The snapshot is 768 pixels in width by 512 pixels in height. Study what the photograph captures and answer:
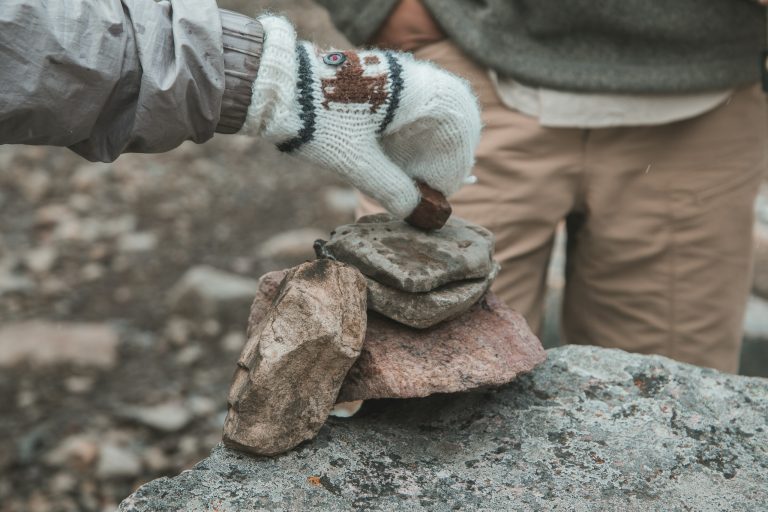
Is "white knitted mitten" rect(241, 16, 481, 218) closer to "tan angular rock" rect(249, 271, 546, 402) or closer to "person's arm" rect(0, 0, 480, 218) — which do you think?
"person's arm" rect(0, 0, 480, 218)

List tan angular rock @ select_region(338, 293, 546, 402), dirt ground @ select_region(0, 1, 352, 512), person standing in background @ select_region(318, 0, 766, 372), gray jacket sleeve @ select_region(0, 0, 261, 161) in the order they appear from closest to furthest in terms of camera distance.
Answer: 1. gray jacket sleeve @ select_region(0, 0, 261, 161)
2. tan angular rock @ select_region(338, 293, 546, 402)
3. person standing in background @ select_region(318, 0, 766, 372)
4. dirt ground @ select_region(0, 1, 352, 512)

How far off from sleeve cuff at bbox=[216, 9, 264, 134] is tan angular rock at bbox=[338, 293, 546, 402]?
0.49m

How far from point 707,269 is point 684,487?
3.19 ft

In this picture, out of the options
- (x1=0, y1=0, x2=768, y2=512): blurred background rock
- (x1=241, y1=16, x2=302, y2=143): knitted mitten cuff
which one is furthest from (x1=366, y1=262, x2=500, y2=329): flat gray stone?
(x1=0, y1=0, x2=768, y2=512): blurred background rock

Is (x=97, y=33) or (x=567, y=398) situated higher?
(x=97, y=33)

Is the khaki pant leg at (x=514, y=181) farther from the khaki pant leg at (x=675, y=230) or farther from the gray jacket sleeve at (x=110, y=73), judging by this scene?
the gray jacket sleeve at (x=110, y=73)

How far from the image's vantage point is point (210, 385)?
359cm

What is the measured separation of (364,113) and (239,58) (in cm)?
25

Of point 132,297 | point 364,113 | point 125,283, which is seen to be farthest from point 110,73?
point 125,283

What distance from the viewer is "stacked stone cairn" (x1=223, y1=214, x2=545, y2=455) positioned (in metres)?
1.53

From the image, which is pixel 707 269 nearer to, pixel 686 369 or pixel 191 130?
pixel 686 369

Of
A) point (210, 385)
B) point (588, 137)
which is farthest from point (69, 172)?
point (588, 137)

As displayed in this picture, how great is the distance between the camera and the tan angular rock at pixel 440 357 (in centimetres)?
163

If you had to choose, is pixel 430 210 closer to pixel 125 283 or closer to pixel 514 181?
pixel 514 181
